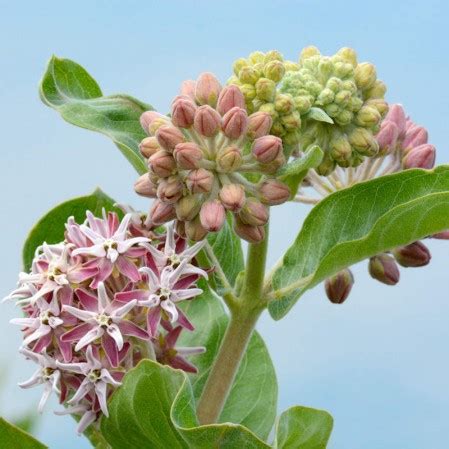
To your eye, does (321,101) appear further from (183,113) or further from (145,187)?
(145,187)

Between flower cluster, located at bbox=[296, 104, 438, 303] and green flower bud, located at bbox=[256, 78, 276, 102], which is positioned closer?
green flower bud, located at bbox=[256, 78, 276, 102]

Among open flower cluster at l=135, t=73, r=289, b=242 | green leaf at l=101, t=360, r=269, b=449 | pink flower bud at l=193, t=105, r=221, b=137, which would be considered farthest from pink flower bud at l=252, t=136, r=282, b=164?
green leaf at l=101, t=360, r=269, b=449

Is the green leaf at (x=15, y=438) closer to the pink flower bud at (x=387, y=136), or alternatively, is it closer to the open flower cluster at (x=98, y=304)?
the open flower cluster at (x=98, y=304)

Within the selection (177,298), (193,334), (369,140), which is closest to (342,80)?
(369,140)

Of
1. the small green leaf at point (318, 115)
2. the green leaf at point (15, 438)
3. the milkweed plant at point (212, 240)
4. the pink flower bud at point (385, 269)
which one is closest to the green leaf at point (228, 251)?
the milkweed plant at point (212, 240)

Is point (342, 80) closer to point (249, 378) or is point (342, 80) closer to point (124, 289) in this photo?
point (124, 289)

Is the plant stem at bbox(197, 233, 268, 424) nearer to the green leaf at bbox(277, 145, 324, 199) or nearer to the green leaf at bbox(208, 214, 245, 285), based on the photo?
the green leaf at bbox(208, 214, 245, 285)

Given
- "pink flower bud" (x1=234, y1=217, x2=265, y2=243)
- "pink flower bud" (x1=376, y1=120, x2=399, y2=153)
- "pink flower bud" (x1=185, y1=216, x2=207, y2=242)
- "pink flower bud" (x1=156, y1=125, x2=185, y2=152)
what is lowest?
"pink flower bud" (x1=185, y1=216, x2=207, y2=242)
